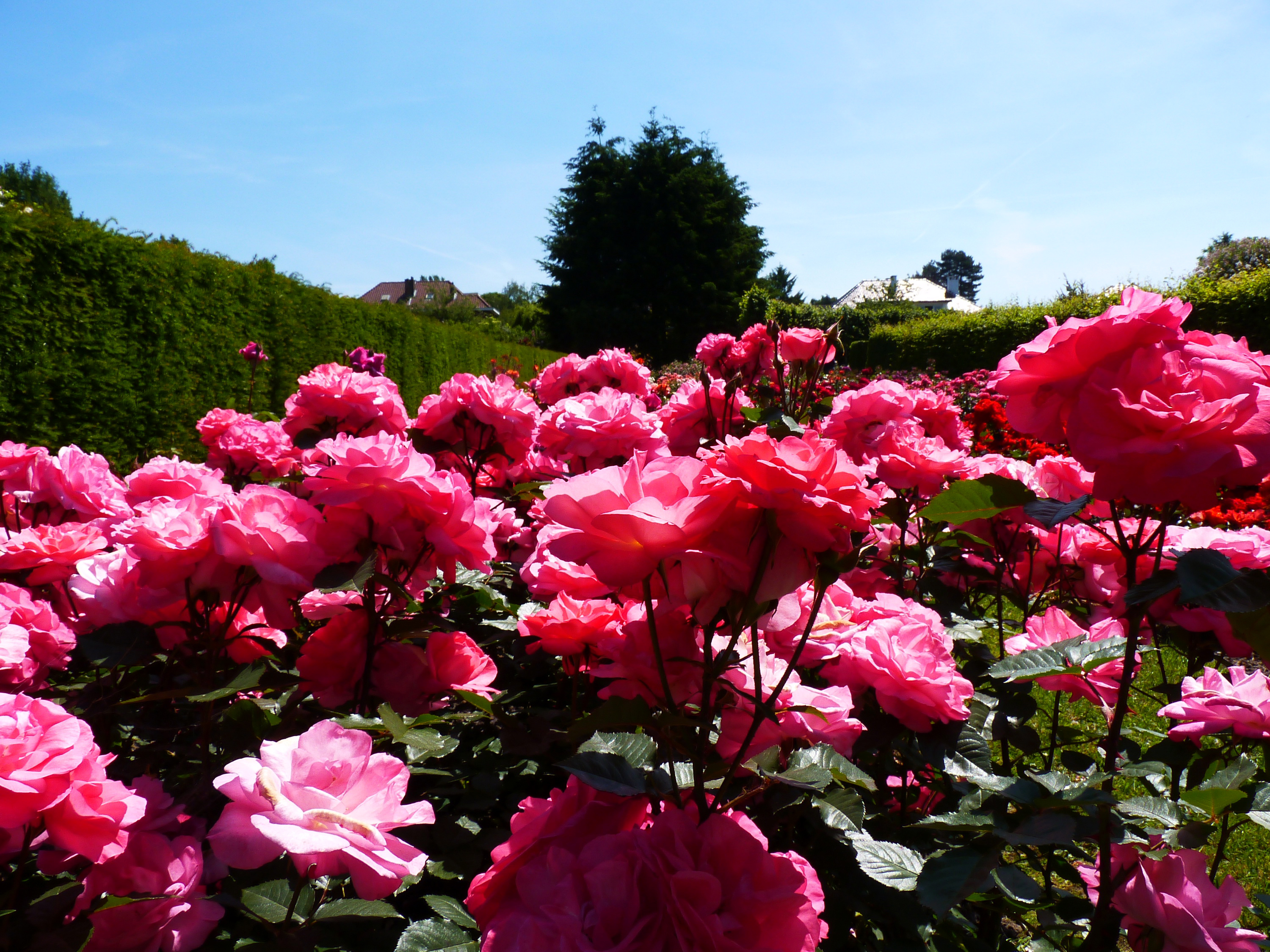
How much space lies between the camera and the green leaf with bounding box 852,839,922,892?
840 mm

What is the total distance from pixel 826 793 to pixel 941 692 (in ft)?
0.72

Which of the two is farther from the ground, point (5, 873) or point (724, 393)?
point (724, 393)

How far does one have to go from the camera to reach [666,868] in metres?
0.58

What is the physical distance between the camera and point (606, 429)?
1.82 m

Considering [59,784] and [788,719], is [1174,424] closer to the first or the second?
[788,719]

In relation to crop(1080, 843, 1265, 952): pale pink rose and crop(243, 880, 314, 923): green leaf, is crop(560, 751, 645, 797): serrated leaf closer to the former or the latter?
crop(243, 880, 314, 923): green leaf

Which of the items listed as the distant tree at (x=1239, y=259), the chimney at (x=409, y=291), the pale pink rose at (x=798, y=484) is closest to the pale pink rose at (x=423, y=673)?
the pale pink rose at (x=798, y=484)

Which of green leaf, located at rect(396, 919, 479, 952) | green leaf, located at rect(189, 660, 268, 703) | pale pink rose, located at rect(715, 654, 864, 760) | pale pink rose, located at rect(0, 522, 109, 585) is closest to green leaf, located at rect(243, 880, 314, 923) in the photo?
green leaf, located at rect(396, 919, 479, 952)

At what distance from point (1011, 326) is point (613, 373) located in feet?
52.8

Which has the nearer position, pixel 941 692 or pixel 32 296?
pixel 941 692

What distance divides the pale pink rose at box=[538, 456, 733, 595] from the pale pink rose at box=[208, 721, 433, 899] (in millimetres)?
274

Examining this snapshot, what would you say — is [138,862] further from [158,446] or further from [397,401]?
[158,446]

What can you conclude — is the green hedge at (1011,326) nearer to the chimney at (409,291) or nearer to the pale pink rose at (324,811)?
the pale pink rose at (324,811)

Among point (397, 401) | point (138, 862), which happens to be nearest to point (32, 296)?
point (397, 401)
